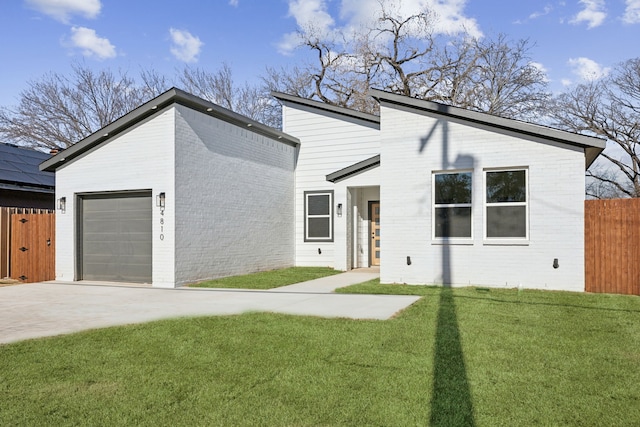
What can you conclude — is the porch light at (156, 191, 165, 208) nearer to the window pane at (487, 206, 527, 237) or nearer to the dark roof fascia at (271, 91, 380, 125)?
the dark roof fascia at (271, 91, 380, 125)

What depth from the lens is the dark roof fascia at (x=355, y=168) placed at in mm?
14523

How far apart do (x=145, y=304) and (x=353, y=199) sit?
827cm

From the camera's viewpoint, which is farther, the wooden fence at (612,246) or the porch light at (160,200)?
the porch light at (160,200)

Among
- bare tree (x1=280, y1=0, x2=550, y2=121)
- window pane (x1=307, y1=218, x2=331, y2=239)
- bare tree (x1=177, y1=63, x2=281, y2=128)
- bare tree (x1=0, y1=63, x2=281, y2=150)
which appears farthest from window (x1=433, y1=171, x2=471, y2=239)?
bare tree (x1=177, y1=63, x2=281, y2=128)

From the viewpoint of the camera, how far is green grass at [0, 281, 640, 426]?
3627 millimetres

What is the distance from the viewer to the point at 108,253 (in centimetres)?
1286

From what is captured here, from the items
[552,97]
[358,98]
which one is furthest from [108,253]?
[552,97]

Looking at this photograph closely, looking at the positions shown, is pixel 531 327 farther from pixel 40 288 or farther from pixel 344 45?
pixel 344 45

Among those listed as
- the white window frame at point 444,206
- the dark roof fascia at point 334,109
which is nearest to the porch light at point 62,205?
the dark roof fascia at point 334,109

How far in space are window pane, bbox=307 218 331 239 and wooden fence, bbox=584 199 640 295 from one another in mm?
8514

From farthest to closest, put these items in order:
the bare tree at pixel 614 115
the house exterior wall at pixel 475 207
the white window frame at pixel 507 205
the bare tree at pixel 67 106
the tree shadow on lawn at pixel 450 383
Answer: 1. the bare tree at pixel 67 106
2. the bare tree at pixel 614 115
3. the white window frame at pixel 507 205
4. the house exterior wall at pixel 475 207
5. the tree shadow on lawn at pixel 450 383

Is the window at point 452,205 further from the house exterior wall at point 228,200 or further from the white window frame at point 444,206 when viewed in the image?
the house exterior wall at point 228,200

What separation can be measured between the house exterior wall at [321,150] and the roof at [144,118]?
313 cm

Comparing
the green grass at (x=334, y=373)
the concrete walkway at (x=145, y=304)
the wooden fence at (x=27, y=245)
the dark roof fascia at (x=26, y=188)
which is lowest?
the concrete walkway at (x=145, y=304)
